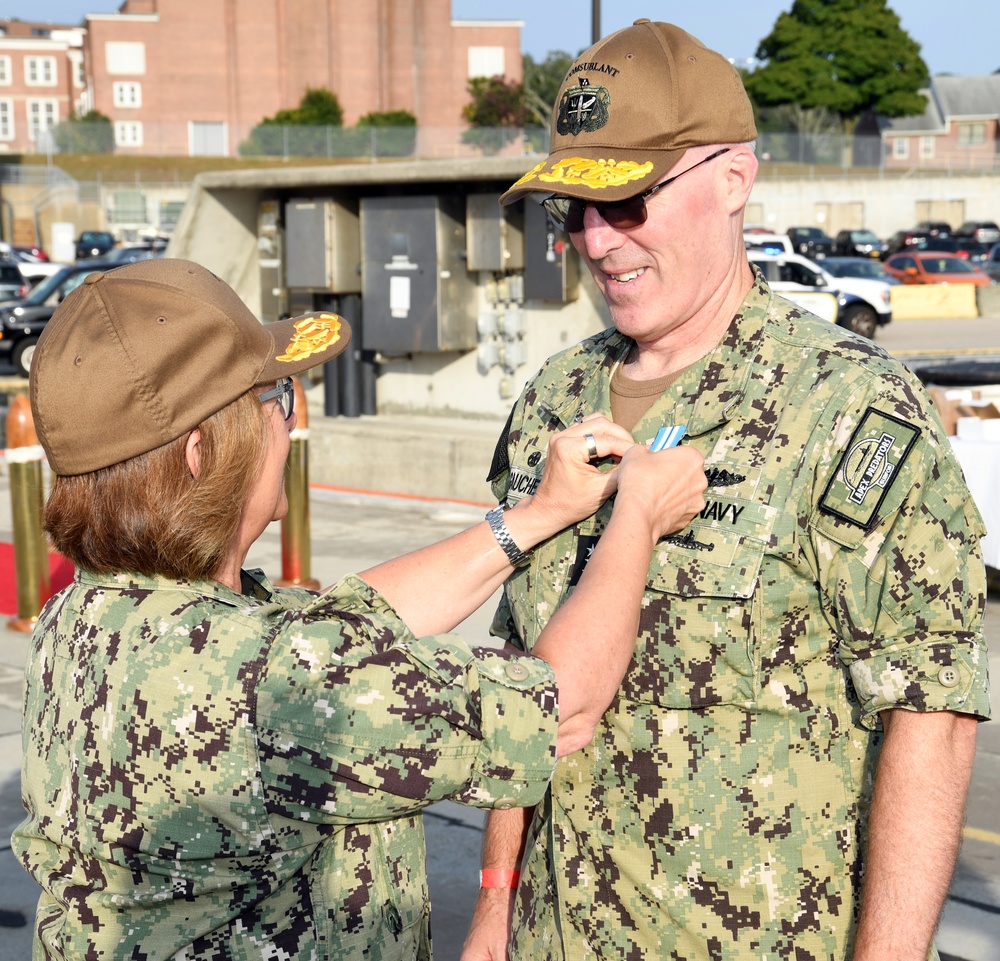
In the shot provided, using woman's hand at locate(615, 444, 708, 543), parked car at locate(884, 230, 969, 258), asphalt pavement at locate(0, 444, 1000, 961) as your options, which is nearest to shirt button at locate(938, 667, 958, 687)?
woman's hand at locate(615, 444, 708, 543)

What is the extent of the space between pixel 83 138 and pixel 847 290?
42925 mm

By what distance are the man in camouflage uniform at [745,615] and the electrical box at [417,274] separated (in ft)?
28.5

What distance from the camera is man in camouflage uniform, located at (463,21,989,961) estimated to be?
193 cm

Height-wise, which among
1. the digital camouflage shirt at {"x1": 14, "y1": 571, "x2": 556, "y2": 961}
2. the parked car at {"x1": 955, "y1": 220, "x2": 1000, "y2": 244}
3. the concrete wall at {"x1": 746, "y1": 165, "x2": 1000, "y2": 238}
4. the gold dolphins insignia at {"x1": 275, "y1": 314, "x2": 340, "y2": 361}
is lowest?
the digital camouflage shirt at {"x1": 14, "y1": 571, "x2": 556, "y2": 961}

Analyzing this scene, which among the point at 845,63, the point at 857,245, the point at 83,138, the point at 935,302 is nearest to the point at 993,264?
the point at 857,245

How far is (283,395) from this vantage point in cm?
223

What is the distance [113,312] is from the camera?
2.02 m

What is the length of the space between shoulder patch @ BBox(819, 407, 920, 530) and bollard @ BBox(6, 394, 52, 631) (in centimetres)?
567

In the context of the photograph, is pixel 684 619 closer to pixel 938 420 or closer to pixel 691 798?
pixel 691 798

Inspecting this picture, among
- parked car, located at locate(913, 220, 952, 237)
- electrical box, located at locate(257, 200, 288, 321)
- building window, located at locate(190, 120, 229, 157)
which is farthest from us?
building window, located at locate(190, 120, 229, 157)

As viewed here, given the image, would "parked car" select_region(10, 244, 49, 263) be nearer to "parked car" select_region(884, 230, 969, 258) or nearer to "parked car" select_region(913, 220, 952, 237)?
"parked car" select_region(884, 230, 969, 258)

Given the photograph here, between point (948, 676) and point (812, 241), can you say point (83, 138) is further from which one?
point (948, 676)

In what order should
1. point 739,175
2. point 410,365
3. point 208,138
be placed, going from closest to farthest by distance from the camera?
point 739,175
point 410,365
point 208,138

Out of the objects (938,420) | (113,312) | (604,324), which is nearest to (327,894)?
(113,312)
